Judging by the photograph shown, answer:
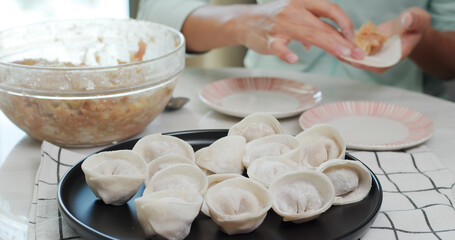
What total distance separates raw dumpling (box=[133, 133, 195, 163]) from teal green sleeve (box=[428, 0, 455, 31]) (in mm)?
1183

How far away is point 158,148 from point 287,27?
1.98 ft

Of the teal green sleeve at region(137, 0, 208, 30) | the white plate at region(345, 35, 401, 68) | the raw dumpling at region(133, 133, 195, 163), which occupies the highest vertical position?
the raw dumpling at region(133, 133, 195, 163)

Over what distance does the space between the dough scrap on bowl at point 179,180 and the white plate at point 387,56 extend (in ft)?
2.17

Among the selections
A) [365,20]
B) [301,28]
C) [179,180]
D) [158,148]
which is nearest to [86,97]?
[158,148]

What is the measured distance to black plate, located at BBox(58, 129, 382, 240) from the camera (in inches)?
23.4

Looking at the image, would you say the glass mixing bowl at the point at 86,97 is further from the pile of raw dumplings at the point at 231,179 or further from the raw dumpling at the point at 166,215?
the raw dumpling at the point at 166,215

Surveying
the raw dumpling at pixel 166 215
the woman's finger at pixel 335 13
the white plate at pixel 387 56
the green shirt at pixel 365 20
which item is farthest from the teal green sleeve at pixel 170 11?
the raw dumpling at pixel 166 215

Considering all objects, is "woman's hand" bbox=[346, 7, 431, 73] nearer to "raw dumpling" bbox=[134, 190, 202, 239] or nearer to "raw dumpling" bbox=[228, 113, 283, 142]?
"raw dumpling" bbox=[228, 113, 283, 142]

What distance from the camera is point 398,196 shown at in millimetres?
757

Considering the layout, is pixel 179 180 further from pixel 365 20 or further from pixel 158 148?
pixel 365 20

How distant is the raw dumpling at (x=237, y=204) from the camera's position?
0.58 m

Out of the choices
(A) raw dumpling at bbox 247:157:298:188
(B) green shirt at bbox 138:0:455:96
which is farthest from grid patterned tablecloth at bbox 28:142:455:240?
(B) green shirt at bbox 138:0:455:96

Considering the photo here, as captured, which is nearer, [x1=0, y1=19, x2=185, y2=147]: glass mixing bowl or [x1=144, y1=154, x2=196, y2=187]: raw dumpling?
[x1=144, y1=154, x2=196, y2=187]: raw dumpling

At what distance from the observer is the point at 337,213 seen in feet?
2.11
